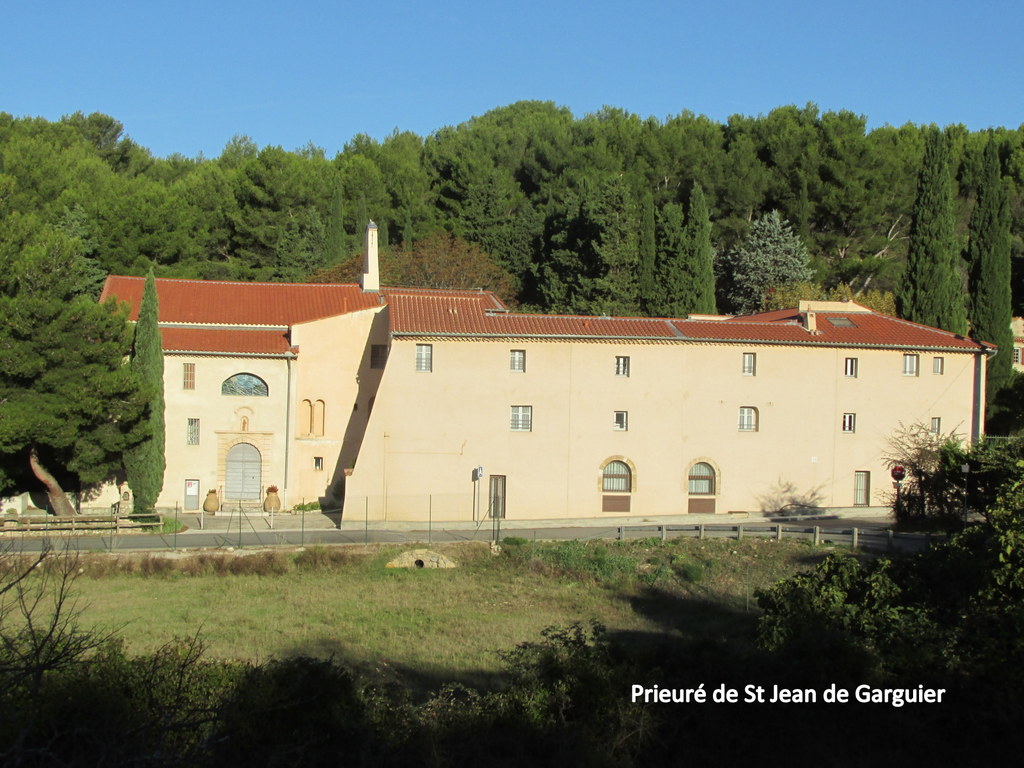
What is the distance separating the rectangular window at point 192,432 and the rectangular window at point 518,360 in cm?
1163

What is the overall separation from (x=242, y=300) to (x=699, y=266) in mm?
24833

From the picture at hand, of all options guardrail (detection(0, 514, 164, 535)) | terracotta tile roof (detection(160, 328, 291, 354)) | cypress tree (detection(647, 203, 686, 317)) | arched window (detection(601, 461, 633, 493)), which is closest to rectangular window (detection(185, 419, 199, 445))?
terracotta tile roof (detection(160, 328, 291, 354))

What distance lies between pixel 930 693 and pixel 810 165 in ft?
179

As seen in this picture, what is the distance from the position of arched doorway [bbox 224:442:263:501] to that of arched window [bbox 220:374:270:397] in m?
1.88

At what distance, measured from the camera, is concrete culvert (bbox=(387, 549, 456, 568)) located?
1147 inches

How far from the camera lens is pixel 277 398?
37438 millimetres

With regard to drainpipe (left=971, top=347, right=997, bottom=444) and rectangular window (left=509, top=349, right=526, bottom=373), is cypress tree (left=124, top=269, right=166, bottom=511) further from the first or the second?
drainpipe (left=971, top=347, right=997, bottom=444)

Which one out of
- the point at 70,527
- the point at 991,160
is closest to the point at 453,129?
the point at 991,160

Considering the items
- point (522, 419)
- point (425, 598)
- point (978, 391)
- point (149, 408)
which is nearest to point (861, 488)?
point (978, 391)

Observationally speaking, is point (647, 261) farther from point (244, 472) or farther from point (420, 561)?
point (420, 561)

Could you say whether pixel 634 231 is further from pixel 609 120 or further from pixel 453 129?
pixel 453 129

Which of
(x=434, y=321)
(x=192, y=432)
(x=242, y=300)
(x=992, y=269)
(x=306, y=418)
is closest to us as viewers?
(x=434, y=321)

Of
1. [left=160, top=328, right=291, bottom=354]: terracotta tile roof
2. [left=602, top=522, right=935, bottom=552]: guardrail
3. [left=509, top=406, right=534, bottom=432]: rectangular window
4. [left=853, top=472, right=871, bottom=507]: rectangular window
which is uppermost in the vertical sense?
[left=160, top=328, right=291, bottom=354]: terracotta tile roof

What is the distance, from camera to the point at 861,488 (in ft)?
126
